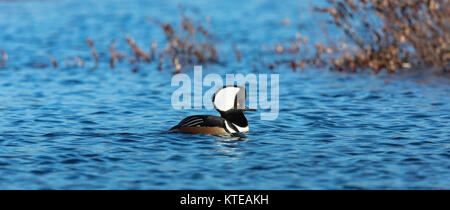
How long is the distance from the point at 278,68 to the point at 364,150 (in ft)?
31.2

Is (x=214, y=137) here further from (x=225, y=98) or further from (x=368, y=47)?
(x=368, y=47)

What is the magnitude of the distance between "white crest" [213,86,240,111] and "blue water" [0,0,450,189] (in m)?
0.53

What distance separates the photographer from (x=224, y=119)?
39.3ft

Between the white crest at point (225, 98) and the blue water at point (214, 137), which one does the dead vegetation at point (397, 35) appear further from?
the white crest at point (225, 98)

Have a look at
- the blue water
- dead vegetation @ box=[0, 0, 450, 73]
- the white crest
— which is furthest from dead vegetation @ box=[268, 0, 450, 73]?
the white crest

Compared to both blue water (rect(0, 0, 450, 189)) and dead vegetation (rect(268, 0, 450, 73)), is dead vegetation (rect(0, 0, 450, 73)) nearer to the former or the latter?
dead vegetation (rect(268, 0, 450, 73))

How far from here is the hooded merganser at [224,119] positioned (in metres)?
11.7

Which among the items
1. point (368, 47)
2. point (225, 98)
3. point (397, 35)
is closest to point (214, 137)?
point (225, 98)

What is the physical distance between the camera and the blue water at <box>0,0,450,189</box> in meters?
9.49

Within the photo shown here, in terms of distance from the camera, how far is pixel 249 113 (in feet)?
46.7

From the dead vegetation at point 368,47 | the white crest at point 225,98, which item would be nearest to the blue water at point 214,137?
the dead vegetation at point 368,47

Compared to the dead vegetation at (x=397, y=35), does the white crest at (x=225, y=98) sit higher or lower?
lower
